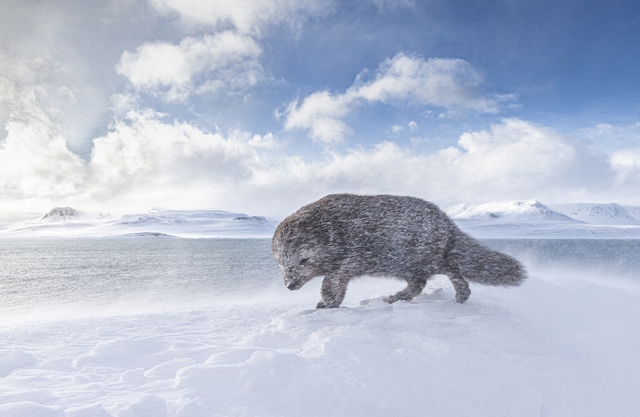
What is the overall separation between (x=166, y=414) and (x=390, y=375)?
2663mm

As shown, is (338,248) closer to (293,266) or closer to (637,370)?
(293,266)

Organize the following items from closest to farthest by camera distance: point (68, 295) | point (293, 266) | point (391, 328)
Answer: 1. point (391, 328)
2. point (293, 266)
3. point (68, 295)

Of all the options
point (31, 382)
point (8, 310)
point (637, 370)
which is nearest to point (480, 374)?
point (637, 370)

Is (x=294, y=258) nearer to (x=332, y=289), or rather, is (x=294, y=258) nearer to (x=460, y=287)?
(x=332, y=289)

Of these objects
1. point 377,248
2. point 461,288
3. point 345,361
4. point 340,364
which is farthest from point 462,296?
point 340,364

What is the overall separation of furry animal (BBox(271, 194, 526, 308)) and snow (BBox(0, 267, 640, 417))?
680 millimetres

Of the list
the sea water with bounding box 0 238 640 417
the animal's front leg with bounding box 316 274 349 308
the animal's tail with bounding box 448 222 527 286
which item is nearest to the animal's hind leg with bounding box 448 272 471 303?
the animal's tail with bounding box 448 222 527 286

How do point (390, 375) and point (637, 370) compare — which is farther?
point (637, 370)

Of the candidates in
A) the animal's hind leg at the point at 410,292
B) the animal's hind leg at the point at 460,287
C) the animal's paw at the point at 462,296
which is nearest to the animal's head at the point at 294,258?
the animal's hind leg at the point at 410,292

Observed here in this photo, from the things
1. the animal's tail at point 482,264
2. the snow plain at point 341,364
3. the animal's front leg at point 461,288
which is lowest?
the snow plain at point 341,364

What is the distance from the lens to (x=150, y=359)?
4.95 metres

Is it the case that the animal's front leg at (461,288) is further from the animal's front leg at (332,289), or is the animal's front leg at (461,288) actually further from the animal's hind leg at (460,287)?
the animal's front leg at (332,289)

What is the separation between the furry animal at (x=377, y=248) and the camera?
7.14 m

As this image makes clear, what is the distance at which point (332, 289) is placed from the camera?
7.25 metres
